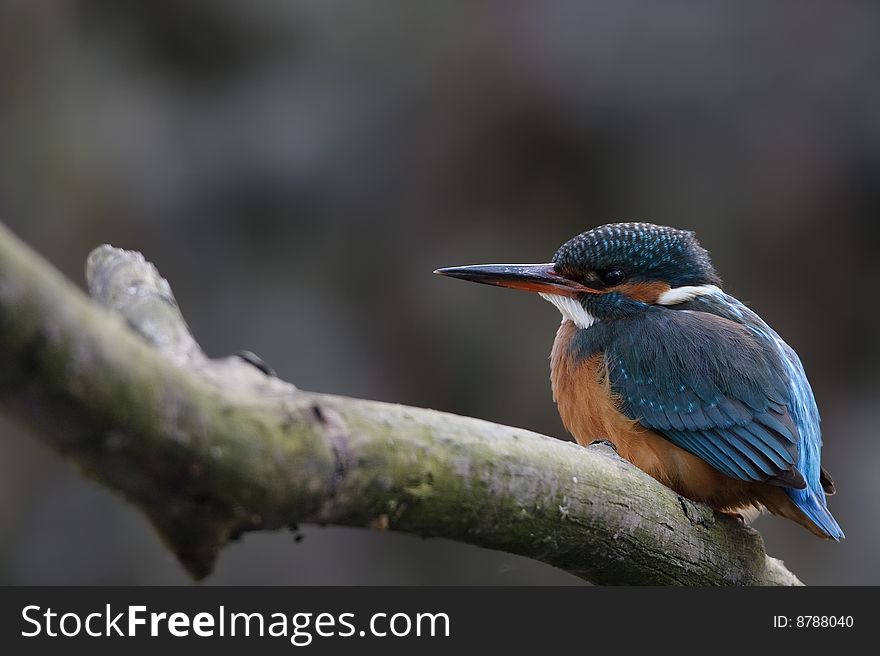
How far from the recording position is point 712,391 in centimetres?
245

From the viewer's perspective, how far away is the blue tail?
2291 millimetres

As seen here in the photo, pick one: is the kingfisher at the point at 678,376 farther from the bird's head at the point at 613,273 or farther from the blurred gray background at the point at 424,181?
the blurred gray background at the point at 424,181

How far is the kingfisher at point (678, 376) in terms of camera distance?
235cm

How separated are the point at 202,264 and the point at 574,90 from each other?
7.48 ft

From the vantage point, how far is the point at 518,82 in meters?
5.36

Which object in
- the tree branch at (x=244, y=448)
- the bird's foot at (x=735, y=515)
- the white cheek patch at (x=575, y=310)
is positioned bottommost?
the tree branch at (x=244, y=448)

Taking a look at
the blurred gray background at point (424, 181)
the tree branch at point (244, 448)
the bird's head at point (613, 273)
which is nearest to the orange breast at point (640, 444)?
the bird's head at point (613, 273)

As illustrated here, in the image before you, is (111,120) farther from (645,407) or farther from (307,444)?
(307,444)

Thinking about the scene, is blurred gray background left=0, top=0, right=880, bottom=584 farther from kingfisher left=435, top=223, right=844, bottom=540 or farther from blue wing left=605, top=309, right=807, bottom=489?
blue wing left=605, top=309, right=807, bottom=489

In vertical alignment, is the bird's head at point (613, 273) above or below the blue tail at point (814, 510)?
above

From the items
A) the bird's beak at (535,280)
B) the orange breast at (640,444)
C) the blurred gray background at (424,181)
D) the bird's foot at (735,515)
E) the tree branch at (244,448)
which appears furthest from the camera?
the blurred gray background at (424,181)

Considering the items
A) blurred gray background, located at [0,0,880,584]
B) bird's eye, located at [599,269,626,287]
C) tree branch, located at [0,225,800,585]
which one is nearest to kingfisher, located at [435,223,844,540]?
bird's eye, located at [599,269,626,287]

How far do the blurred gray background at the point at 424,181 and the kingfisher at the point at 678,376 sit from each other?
2523 mm

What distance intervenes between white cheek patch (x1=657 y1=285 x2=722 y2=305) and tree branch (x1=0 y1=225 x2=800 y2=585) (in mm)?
1044
